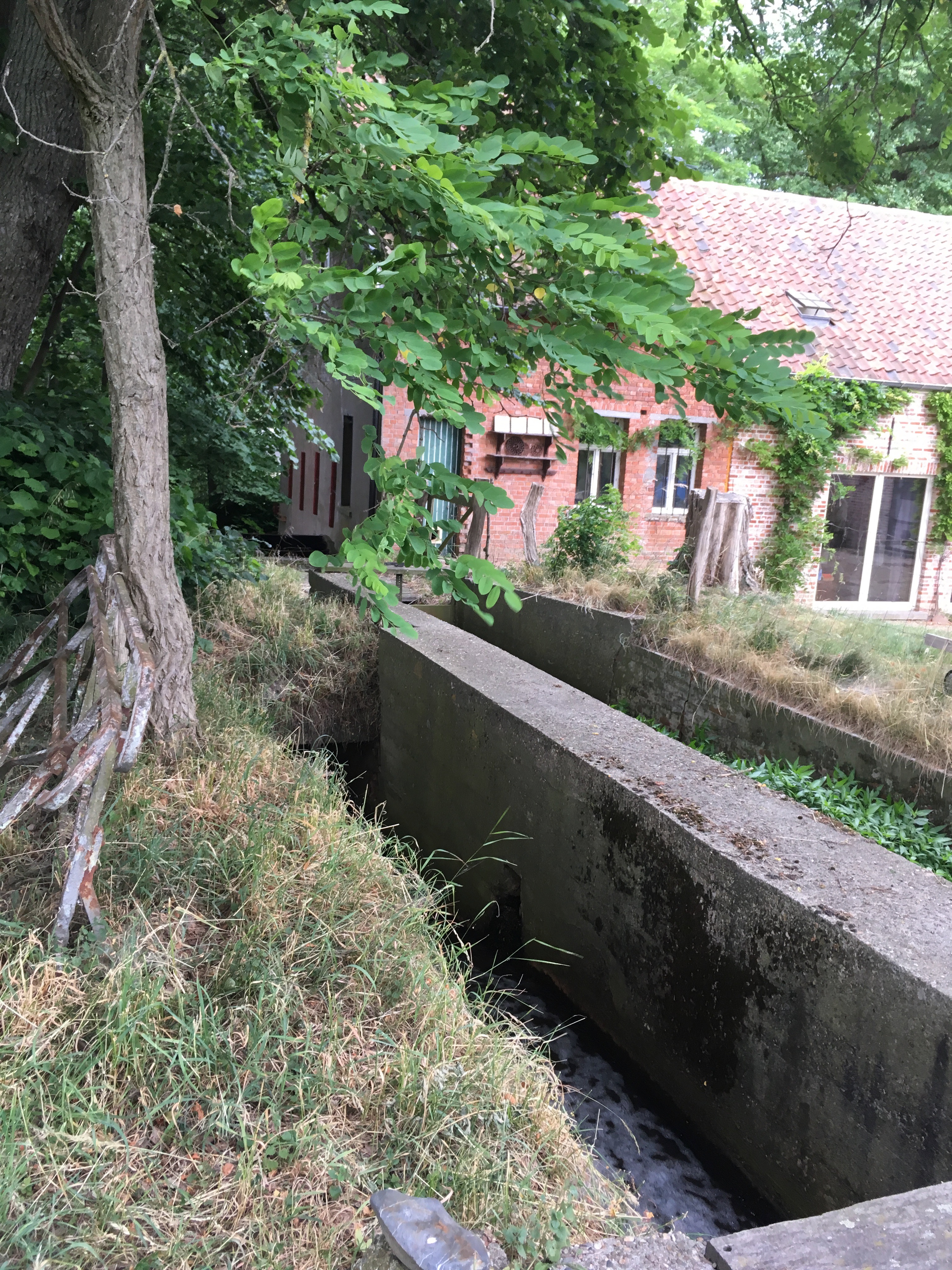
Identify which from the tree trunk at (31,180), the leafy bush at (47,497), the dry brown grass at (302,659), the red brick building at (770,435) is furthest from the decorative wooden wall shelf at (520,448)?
the leafy bush at (47,497)

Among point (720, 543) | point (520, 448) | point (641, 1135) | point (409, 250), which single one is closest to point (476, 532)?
point (720, 543)

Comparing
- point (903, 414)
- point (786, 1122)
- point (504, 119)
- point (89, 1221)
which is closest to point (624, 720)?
point (786, 1122)

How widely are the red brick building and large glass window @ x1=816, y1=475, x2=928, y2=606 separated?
21mm

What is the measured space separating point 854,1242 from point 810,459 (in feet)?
44.2

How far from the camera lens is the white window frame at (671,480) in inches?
562

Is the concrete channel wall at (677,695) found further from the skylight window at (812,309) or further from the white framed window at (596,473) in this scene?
the skylight window at (812,309)

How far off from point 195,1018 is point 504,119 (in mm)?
4815

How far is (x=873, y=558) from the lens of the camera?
14.9 metres

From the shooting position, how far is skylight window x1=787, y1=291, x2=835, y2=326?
14922mm

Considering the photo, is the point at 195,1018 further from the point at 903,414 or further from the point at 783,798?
the point at 903,414

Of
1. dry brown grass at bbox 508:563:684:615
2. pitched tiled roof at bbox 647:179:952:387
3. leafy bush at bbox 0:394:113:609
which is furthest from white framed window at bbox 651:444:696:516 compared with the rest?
leafy bush at bbox 0:394:113:609

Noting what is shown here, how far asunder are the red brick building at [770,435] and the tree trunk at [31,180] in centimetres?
732

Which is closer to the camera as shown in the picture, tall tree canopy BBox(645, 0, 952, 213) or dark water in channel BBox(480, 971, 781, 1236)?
dark water in channel BBox(480, 971, 781, 1236)

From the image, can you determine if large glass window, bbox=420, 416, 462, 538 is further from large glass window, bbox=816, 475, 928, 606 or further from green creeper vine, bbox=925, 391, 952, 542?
green creeper vine, bbox=925, 391, 952, 542
